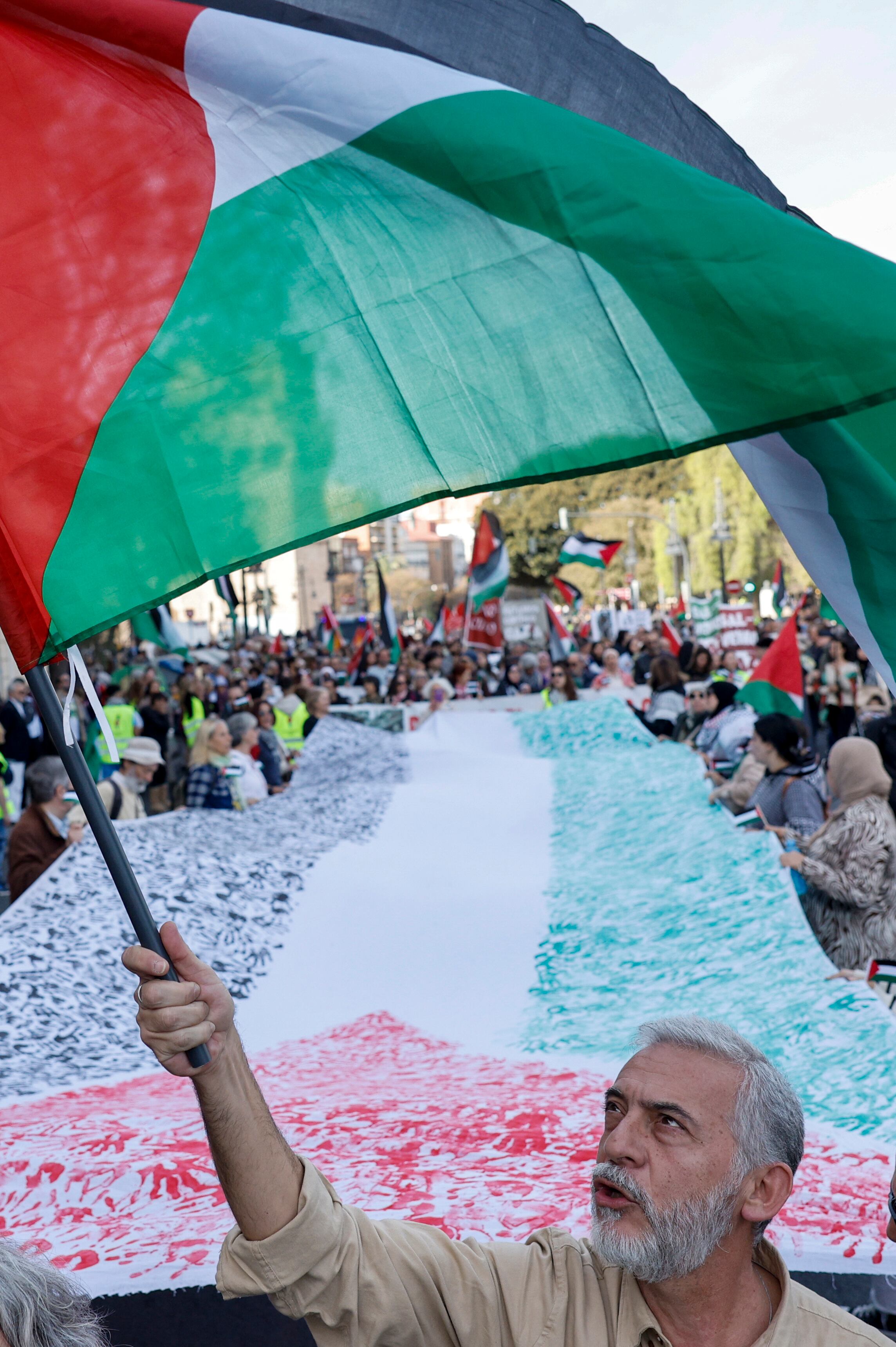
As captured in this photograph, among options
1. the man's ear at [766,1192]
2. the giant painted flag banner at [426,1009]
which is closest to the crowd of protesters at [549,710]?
the giant painted flag banner at [426,1009]

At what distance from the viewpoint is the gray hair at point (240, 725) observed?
1159cm

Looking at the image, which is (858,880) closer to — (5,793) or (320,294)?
(320,294)

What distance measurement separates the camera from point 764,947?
5.15 m

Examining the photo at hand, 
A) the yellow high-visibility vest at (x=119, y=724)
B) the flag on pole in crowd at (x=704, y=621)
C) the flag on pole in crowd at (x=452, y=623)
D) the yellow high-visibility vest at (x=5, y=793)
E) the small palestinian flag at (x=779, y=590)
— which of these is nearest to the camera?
the yellow high-visibility vest at (x=5, y=793)

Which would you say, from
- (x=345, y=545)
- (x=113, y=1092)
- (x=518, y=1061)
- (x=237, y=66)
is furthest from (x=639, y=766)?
(x=345, y=545)

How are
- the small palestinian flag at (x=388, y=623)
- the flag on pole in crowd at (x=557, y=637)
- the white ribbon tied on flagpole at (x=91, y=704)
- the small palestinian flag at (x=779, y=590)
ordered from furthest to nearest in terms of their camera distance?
the small palestinian flag at (x=779, y=590)
the small palestinian flag at (x=388, y=623)
the flag on pole in crowd at (x=557, y=637)
the white ribbon tied on flagpole at (x=91, y=704)

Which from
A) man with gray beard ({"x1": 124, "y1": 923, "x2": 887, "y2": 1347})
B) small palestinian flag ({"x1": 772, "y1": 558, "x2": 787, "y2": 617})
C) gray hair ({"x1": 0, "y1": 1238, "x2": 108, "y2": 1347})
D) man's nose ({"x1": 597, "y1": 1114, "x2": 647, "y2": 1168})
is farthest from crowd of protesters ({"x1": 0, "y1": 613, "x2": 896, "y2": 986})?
man's nose ({"x1": 597, "y1": 1114, "x2": 647, "y2": 1168})

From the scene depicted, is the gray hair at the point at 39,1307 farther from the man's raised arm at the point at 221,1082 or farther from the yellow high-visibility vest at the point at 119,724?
the yellow high-visibility vest at the point at 119,724

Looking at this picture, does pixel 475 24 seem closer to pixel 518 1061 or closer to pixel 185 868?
pixel 518 1061

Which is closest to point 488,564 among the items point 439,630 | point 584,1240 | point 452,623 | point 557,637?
point 557,637

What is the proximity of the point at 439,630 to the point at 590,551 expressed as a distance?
750 cm

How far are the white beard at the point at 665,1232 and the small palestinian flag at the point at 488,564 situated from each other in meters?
17.1

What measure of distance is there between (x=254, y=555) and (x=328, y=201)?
73cm

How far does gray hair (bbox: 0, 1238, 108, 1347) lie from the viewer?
1711 millimetres
